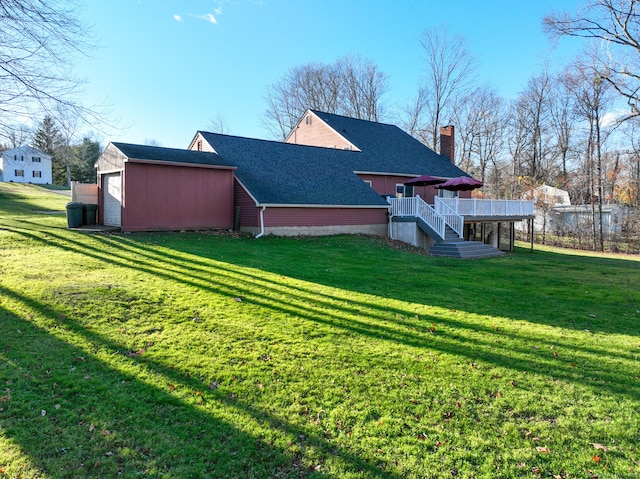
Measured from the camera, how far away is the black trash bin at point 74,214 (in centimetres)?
1411

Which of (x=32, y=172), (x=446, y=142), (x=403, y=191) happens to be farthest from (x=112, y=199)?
(x=32, y=172)

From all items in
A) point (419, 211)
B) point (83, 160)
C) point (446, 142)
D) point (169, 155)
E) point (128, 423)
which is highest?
point (83, 160)

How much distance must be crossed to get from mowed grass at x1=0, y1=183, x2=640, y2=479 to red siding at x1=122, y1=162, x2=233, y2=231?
5740mm

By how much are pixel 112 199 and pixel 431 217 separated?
12995 mm

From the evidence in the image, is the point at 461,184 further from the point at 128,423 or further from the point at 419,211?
the point at 128,423

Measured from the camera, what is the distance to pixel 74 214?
46.7 ft

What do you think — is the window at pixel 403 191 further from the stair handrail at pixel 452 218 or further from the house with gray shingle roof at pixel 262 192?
the stair handrail at pixel 452 218

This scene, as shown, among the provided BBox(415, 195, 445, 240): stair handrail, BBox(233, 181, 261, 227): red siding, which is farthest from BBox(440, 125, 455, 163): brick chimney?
BBox(233, 181, 261, 227): red siding

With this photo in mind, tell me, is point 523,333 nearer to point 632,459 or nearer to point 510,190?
point 632,459

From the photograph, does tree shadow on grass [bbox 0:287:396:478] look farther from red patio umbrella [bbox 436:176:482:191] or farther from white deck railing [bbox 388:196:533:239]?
red patio umbrella [bbox 436:176:482:191]

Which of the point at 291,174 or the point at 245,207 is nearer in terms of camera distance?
the point at 245,207

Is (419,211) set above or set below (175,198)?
below

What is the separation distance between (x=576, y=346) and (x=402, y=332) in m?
2.41

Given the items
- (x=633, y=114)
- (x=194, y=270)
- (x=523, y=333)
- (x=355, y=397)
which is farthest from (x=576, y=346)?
(x=633, y=114)
